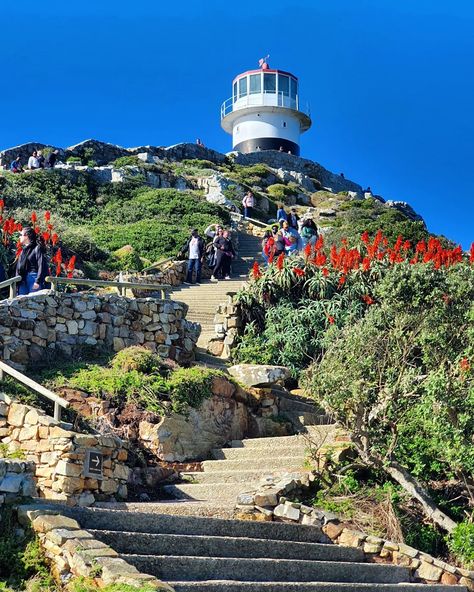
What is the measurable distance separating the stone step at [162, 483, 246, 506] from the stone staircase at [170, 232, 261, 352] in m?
4.67

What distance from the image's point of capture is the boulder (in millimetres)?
13414

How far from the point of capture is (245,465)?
1149 cm

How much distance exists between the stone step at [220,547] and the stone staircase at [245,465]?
1.00 meters

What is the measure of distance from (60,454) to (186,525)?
1.68 meters

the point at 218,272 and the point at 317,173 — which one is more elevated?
the point at 317,173

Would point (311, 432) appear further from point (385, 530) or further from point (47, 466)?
point (47, 466)

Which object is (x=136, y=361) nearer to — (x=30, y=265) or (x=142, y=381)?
(x=142, y=381)

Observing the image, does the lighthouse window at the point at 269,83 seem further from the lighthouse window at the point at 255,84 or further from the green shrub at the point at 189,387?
the green shrub at the point at 189,387

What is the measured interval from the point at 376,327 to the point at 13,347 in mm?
5040

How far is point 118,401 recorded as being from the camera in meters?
11.6

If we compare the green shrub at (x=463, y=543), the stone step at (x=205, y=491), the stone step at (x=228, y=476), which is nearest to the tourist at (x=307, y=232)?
the stone step at (x=228, y=476)

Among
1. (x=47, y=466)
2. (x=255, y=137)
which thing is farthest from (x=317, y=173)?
(x=47, y=466)

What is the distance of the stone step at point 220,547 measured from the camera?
25.9ft

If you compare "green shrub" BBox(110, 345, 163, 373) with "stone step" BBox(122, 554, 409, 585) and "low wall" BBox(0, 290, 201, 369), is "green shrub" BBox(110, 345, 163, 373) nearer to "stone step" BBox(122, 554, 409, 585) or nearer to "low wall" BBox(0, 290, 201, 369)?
"low wall" BBox(0, 290, 201, 369)
